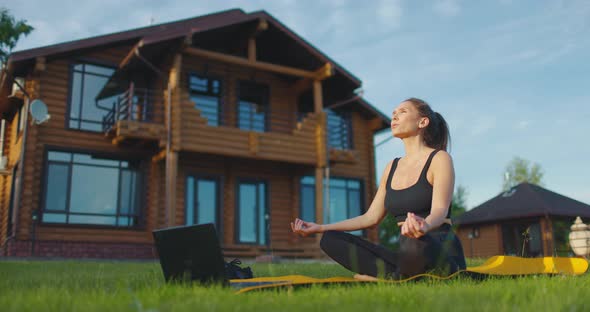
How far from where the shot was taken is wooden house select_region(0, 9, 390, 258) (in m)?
14.2

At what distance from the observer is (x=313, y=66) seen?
58.1 ft

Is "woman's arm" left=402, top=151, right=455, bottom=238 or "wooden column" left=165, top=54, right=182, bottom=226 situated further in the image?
"wooden column" left=165, top=54, right=182, bottom=226

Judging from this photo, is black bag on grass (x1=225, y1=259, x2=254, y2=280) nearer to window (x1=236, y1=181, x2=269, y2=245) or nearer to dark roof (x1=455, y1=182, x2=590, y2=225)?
window (x1=236, y1=181, x2=269, y2=245)

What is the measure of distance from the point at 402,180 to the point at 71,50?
12217 millimetres

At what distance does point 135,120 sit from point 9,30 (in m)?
3.83

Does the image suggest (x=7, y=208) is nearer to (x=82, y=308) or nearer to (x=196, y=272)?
(x=196, y=272)

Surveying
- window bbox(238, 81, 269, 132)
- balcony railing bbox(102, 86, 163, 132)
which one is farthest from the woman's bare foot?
window bbox(238, 81, 269, 132)

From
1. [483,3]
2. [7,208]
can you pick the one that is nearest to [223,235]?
[7,208]

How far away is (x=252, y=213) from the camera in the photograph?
55.4 feet

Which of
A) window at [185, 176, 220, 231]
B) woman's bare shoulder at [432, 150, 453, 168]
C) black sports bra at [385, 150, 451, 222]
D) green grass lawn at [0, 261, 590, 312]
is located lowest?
green grass lawn at [0, 261, 590, 312]

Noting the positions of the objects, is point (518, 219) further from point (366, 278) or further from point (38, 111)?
point (366, 278)

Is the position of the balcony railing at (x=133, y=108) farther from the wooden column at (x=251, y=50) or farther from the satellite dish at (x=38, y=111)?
the wooden column at (x=251, y=50)

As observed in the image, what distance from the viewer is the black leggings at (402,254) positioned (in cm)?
344

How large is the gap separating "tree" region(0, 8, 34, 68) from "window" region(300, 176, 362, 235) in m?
8.67
